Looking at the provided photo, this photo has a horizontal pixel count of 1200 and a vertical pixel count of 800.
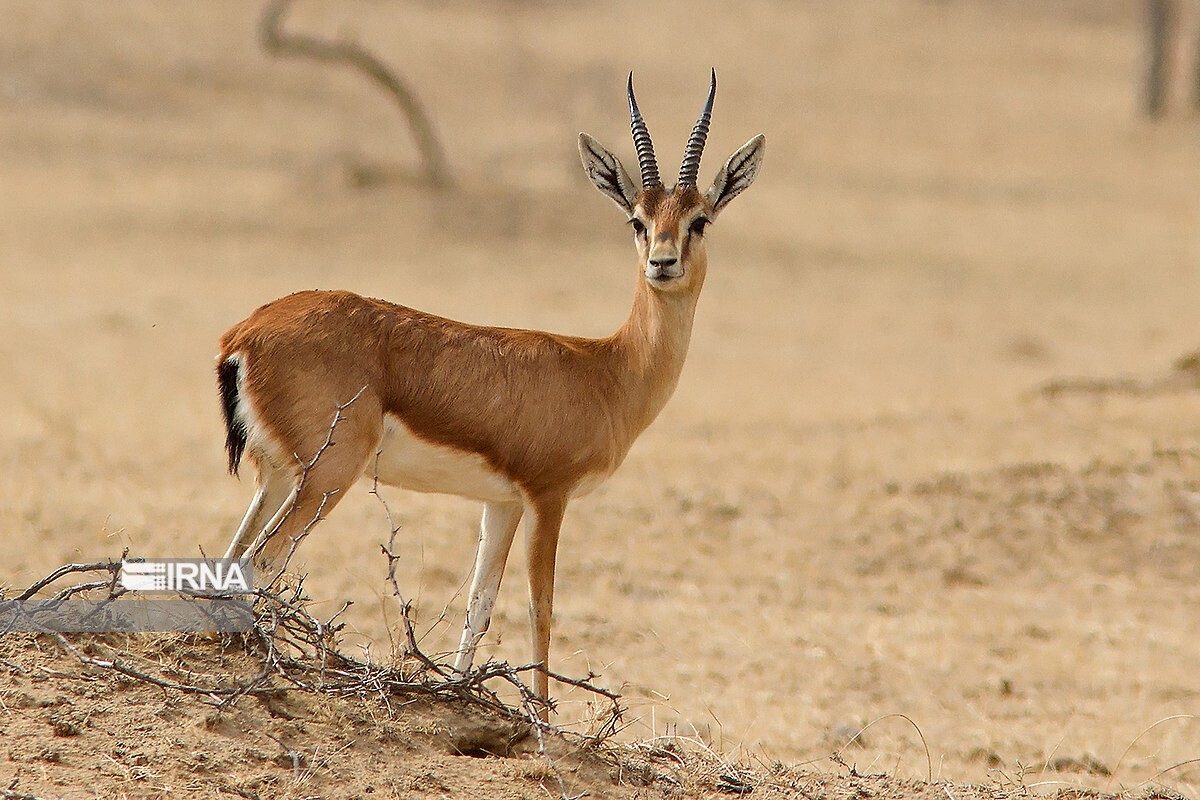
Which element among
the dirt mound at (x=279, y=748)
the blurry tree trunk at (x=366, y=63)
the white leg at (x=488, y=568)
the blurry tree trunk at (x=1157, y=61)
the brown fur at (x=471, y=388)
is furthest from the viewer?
the blurry tree trunk at (x=1157, y=61)

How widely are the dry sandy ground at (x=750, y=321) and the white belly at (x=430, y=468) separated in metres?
0.61

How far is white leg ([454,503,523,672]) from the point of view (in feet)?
20.7

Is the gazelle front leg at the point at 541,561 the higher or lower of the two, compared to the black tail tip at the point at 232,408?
lower

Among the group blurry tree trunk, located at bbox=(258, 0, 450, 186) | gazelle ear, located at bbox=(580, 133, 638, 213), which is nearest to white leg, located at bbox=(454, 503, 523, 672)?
gazelle ear, located at bbox=(580, 133, 638, 213)

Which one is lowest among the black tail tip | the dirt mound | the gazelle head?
the dirt mound

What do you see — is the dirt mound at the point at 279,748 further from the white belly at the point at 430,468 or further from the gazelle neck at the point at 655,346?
the gazelle neck at the point at 655,346

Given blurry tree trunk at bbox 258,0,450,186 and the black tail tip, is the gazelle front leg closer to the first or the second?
the black tail tip

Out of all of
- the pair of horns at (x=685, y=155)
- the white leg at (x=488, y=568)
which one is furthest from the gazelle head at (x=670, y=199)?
the white leg at (x=488, y=568)

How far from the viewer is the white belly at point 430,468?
20.2 feet

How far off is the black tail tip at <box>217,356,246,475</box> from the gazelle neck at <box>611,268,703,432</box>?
1.80 metres

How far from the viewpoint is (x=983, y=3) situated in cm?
5044

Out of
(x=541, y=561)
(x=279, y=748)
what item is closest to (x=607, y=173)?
(x=541, y=561)

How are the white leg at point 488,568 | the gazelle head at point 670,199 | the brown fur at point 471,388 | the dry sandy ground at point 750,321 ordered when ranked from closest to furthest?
the brown fur at point 471,388
the white leg at point 488,568
the gazelle head at point 670,199
the dry sandy ground at point 750,321

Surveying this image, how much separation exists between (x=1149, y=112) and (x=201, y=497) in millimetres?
31577
